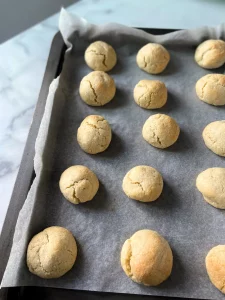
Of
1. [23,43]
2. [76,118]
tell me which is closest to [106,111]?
[76,118]

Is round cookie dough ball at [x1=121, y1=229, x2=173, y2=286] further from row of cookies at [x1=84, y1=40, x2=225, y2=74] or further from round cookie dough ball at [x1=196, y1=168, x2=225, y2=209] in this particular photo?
row of cookies at [x1=84, y1=40, x2=225, y2=74]

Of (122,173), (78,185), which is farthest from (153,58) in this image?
(78,185)

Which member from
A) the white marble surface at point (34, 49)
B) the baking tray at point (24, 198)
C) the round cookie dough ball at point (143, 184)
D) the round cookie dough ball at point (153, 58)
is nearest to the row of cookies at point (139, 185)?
the round cookie dough ball at point (143, 184)

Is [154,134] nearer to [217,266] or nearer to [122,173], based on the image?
[122,173]

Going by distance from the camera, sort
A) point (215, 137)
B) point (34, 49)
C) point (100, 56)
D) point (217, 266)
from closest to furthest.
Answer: point (217, 266) < point (215, 137) < point (100, 56) < point (34, 49)

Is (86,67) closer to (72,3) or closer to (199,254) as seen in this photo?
(72,3)

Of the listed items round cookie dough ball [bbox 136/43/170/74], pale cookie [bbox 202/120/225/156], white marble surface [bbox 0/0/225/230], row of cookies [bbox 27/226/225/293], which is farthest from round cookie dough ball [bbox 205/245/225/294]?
round cookie dough ball [bbox 136/43/170/74]
